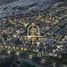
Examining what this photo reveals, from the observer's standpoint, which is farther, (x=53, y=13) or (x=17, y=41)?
(x=53, y=13)

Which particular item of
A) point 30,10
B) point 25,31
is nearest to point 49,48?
point 25,31

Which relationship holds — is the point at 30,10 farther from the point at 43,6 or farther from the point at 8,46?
the point at 8,46

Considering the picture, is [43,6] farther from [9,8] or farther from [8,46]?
[8,46]

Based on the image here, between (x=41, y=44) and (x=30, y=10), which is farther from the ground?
(x=30, y=10)

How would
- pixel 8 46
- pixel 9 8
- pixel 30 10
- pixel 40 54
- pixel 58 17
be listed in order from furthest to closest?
pixel 9 8
pixel 30 10
pixel 58 17
pixel 8 46
pixel 40 54

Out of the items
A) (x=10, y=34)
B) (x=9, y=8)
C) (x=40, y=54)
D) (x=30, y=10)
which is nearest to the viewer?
(x=40, y=54)

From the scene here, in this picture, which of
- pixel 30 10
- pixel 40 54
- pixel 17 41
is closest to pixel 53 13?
pixel 30 10
